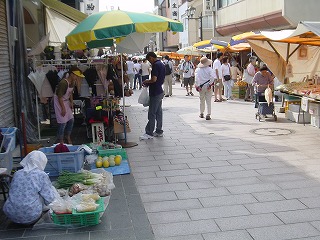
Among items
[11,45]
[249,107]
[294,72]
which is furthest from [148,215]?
[249,107]

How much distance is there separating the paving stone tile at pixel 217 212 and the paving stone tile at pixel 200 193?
0.49 metres

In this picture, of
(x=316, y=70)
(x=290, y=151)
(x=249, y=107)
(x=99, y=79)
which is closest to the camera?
(x=290, y=151)

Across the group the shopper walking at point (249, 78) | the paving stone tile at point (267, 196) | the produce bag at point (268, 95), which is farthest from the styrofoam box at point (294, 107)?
the paving stone tile at point (267, 196)

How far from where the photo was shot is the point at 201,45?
2097 cm

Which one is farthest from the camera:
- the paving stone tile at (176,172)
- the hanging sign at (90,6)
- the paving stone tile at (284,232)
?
the hanging sign at (90,6)

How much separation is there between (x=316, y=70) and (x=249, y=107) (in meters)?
2.87

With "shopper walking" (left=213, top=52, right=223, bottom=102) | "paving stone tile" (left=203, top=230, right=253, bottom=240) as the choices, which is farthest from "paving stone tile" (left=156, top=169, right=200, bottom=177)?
"shopper walking" (left=213, top=52, right=223, bottom=102)

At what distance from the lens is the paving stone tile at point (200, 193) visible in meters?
5.48

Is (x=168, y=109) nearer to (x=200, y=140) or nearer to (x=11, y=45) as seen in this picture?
(x=200, y=140)

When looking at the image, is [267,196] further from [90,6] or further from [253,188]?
[90,6]

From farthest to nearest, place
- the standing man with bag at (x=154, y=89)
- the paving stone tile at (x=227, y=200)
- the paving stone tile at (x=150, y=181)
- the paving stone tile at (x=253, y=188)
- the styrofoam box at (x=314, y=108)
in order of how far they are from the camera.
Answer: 1. the styrofoam box at (x=314, y=108)
2. the standing man with bag at (x=154, y=89)
3. the paving stone tile at (x=150, y=181)
4. the paving stone tile at (x=253, y=188)
5. the paving stone tile at (x=227, y=200)

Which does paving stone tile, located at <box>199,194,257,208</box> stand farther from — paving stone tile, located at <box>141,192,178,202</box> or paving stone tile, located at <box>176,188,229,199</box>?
paving stone tile, located at <box>141,192,178,202</box>

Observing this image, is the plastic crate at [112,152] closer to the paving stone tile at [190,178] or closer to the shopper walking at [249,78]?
the paving stone tile at [190,178]

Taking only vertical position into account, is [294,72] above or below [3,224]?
above
